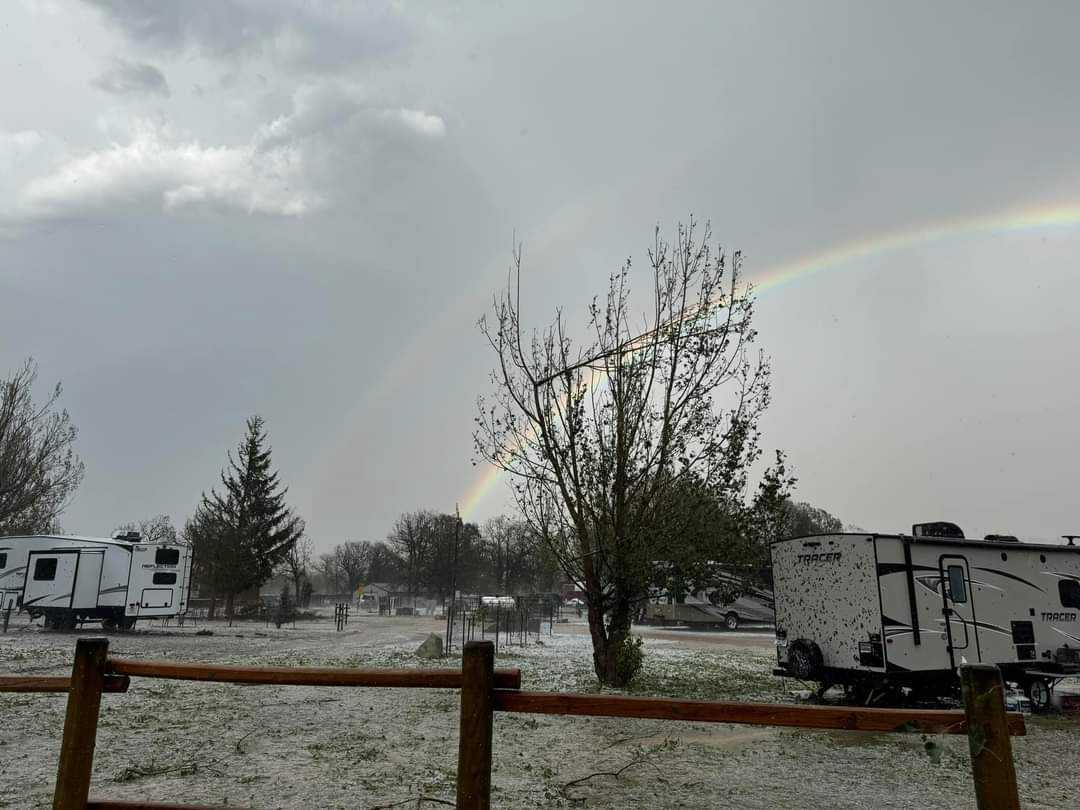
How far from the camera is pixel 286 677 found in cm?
355

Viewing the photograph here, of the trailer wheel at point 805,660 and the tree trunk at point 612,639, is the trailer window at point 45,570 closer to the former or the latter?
the tree trunk at point 612,639

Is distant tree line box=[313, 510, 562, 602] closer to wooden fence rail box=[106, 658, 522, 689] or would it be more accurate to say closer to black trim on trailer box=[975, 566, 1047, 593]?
black trim on trailer box=[975, 566, 1047, 593]

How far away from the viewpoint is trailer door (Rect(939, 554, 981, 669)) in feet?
36.2

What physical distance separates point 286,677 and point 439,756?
4568 mm

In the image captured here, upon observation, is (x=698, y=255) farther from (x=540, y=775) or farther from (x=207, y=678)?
(x=207, y=678)

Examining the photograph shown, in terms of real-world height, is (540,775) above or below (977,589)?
below

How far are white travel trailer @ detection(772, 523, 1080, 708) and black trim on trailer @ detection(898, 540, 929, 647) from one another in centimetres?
Answer: 2

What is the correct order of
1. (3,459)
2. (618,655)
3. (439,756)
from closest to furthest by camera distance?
1. (439,756)
2. (618,655)
3. (3,459)

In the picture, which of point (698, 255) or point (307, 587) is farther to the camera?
point (307, 587)

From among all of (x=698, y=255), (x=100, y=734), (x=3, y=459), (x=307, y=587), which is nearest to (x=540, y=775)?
(x=100, y=734)

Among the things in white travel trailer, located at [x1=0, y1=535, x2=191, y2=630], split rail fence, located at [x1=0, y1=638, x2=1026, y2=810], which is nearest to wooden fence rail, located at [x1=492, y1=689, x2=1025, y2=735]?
split rail fence, located at [x1=0, y1=638, x2=1026, y2=810]

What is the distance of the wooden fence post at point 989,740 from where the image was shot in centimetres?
299

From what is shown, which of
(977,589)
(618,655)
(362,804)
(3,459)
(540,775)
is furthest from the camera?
(3,459)

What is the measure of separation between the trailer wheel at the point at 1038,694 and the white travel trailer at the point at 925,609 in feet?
0.06
